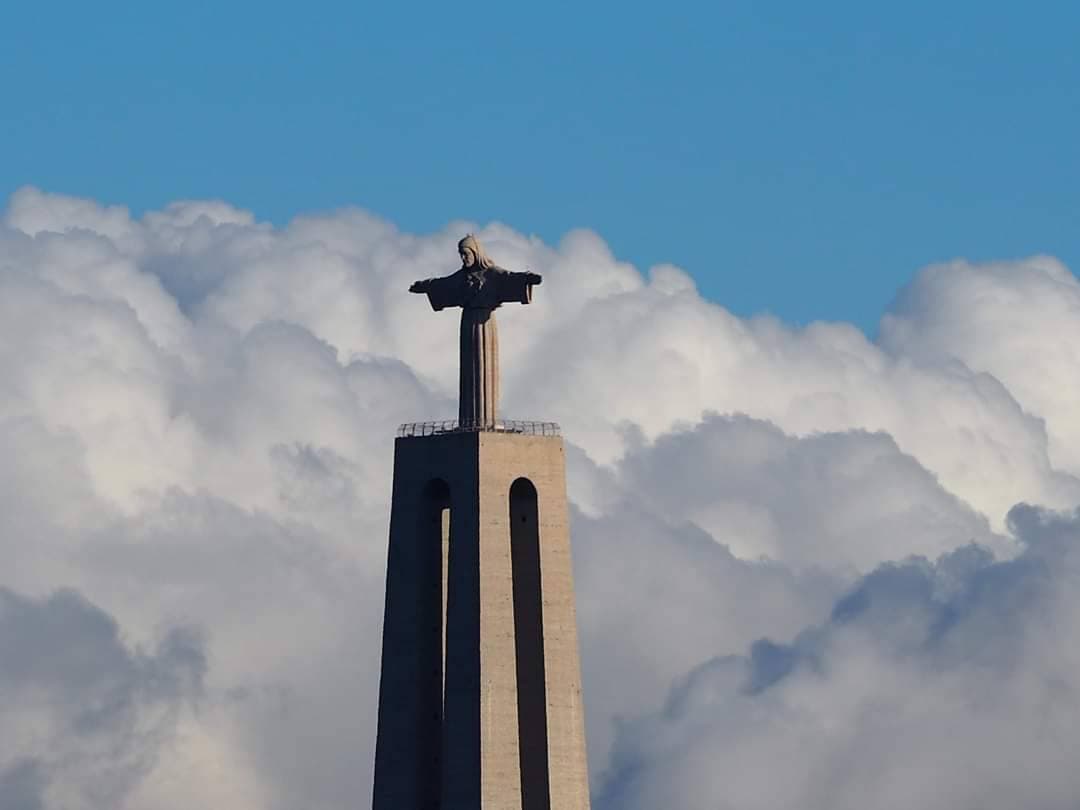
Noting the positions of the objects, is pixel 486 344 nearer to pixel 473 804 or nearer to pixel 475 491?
pixel 475 491

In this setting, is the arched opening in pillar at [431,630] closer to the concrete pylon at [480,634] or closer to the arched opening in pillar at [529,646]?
the concrete pylon at [480,634]

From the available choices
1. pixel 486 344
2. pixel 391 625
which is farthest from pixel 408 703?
pixel 486 344

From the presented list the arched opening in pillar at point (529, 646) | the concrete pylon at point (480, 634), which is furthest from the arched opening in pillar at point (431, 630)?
the arched opening in pillar at point (529, 646)

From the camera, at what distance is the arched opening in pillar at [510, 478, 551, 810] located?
178000 mm

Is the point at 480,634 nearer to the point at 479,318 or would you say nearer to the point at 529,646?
the point at 529,646

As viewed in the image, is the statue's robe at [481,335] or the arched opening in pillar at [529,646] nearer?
the arched opening in pillar at [529,646]

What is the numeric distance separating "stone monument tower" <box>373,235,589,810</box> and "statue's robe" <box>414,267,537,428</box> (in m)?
0.05

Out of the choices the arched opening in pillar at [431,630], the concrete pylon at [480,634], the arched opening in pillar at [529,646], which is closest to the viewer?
the concrete pylon at [480,634]

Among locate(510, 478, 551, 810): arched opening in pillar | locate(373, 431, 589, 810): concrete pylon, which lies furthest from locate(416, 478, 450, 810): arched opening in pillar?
locate(510, 478, 551, 810): arched opening in pillar

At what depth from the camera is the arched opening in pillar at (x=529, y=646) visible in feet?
584

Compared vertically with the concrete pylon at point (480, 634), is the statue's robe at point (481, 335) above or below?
above

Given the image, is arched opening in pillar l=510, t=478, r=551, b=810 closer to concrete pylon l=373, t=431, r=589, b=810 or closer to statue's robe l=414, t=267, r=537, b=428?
concrete pylon l=373, t=431, r=589, b=810

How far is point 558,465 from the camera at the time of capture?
181 metres

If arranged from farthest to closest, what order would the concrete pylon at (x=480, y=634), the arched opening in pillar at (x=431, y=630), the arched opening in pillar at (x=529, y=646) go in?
the arched opening in pillar at (x=431, y=630) → the arched opening in pillar at (x=529, y=646) → the concrete pylon at (x=480, y=634)
